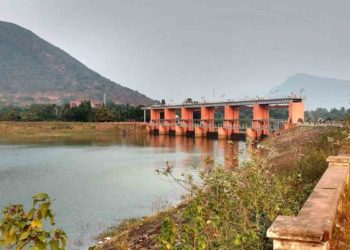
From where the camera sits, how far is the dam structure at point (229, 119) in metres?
71.6

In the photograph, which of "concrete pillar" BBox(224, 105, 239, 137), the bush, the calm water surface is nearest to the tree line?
"concrete pillar" BBox(224, 105, 239, 137)

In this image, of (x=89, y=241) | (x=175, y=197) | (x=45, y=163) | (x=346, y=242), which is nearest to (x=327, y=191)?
(x=346, y=242)

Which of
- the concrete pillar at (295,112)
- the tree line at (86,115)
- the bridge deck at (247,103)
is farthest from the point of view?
the tree line at (86,115)

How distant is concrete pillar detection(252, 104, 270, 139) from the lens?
3011 inches

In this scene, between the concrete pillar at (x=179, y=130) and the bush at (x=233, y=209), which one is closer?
the bush at (x=233, y=209)

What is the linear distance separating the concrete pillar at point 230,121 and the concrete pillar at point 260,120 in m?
6.25

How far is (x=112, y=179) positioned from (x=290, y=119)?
150ft

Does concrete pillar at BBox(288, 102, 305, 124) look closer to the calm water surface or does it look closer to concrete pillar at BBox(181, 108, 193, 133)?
the calm water surface

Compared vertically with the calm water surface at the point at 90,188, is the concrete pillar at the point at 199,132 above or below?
above

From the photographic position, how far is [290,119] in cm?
6988

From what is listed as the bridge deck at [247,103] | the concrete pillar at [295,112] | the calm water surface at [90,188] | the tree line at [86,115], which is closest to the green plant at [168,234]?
the calm water surface at [90,188]

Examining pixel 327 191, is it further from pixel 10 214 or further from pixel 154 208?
pixel 154 208

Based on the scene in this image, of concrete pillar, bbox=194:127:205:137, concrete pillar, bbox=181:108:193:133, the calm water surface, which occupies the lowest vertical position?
the calm water surface

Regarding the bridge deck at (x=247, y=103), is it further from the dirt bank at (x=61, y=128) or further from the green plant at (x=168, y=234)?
the green plant at (x=168, y=234)
